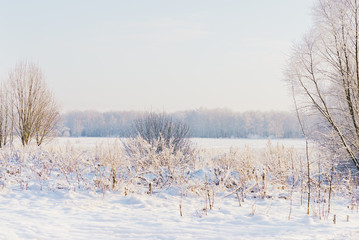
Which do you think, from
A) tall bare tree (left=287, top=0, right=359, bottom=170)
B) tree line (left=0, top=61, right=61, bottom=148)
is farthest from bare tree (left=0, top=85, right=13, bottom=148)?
tall bare tree (left=287, top=0, right=359, bottom=170)

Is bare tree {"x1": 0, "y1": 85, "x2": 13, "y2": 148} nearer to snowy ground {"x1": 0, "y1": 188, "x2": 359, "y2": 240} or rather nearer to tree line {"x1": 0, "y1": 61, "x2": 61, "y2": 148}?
tree line {"x1": 0, "y1": 61, "x2": 61, "y2": 148}

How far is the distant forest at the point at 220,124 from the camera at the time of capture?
71.0m

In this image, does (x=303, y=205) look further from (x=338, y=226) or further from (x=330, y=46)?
(x=330, y=46)

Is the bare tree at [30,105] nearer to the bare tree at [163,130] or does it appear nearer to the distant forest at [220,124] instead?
the bare tree at [163,130]

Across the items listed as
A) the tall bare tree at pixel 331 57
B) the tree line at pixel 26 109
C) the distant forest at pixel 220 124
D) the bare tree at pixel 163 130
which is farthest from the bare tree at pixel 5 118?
the distant forest at pixel 220 124

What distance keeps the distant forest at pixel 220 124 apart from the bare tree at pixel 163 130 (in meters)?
53.3

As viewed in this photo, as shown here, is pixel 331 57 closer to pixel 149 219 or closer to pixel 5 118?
pixel 149 219

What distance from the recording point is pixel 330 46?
12008 millimetres

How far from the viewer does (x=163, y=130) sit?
13031 mm

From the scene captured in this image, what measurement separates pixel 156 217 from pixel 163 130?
6.96 metres

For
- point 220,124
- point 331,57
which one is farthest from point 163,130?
point 220,124

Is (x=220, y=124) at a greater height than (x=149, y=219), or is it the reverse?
(x=220, y=124)

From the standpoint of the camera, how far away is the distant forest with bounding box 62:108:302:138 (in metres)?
71.0

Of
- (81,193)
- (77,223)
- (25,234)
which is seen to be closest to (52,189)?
(81,193)
